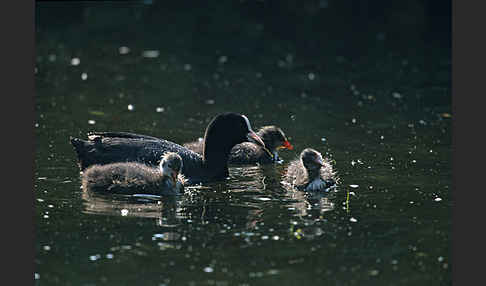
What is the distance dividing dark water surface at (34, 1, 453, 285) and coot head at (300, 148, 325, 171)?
399mm

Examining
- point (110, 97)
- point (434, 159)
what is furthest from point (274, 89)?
point (434, 159)

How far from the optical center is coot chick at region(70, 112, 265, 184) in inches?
438

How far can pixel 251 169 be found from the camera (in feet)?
41.1

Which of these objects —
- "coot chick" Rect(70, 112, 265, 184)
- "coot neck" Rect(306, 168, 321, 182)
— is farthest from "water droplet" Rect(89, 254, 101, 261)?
"coot neck" Rect(306, 168, 321, 182)

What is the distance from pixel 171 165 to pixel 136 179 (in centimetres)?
45

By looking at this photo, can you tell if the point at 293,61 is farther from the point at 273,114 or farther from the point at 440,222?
the point at 440,222

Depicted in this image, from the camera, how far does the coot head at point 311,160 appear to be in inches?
429

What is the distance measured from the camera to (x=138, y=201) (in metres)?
10.3

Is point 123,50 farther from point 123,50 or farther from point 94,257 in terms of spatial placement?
point 94,257

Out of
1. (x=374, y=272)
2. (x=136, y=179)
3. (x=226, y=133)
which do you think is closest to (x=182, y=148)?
(x=226, y=133)

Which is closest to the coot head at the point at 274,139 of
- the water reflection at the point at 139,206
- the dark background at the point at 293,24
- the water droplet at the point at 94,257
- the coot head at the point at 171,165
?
the coot head at the point at 171,165

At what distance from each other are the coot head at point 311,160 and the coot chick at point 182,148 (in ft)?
2.39

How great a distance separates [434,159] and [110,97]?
259 inches

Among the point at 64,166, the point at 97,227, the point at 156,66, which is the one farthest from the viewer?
the point at 156,66
